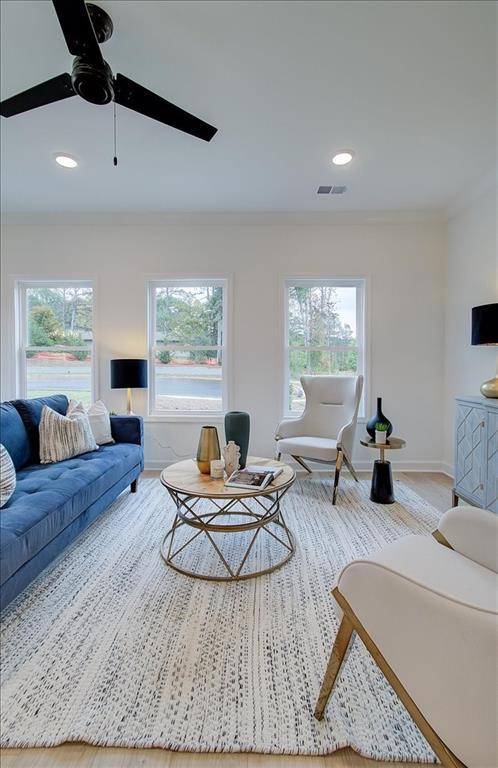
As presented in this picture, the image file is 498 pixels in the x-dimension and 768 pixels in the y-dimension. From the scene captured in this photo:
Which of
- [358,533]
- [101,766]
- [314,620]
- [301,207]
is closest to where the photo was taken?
[101,766]

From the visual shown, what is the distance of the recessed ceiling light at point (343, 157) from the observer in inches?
105

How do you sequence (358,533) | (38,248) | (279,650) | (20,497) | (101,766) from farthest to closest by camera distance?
(38,248) → (358,533) → (20,497) → (279,650) → (101,766)

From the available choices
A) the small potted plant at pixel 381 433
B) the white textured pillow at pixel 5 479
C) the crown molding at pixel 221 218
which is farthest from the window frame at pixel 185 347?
the white textured pillow at pixel 5 479

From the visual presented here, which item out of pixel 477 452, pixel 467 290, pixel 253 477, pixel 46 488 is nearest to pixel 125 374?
pixel 46 488

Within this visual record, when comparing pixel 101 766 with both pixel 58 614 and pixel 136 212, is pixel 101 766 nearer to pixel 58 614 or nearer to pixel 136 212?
pixel 58 614

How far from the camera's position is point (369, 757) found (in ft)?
3.37

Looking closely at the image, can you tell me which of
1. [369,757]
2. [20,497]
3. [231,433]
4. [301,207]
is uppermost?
[301,207]

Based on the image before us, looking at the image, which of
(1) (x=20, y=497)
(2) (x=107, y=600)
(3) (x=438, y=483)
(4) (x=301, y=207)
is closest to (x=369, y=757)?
(2) (x=107, y=600)

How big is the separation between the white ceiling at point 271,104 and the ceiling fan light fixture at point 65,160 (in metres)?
0.09

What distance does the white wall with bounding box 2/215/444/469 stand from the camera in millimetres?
3811

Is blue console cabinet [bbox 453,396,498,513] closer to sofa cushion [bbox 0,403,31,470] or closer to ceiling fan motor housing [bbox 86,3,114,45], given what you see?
ceiling fan motor housing [bbox 86,3,114,45]

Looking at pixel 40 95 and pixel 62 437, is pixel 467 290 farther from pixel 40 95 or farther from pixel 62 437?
pixel 62 437

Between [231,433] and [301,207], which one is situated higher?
[301,207]

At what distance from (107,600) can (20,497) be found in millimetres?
691
